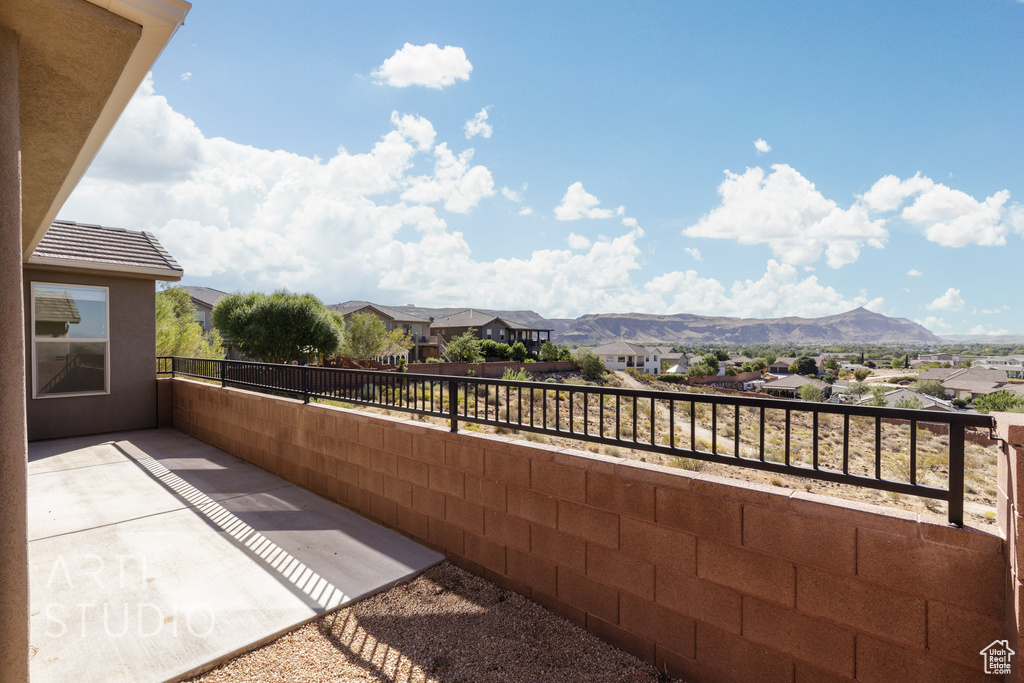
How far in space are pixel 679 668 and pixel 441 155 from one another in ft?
55.4

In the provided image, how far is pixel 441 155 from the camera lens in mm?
16625

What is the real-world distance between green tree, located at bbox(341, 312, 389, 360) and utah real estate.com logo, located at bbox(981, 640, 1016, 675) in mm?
24999

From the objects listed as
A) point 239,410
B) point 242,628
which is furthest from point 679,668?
point 239,410

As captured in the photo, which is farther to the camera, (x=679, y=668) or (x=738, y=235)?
(x=738, y=235)

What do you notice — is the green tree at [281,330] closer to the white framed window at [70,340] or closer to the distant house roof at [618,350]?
the white framed window at [70,340]

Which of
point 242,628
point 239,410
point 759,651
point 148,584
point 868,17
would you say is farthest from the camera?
point 868,17

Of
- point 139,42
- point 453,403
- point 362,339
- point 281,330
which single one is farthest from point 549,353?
point 139,42

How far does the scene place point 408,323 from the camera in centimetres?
3941

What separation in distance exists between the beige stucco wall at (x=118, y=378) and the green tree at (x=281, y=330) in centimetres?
1226

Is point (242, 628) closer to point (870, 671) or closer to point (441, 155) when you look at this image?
point (870, 671)

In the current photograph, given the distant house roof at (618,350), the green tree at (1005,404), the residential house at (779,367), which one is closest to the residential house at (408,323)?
the distant house roof at (618,350)

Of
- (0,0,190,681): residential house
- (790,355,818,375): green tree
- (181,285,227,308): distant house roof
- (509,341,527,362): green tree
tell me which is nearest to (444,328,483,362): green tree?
(509,341,527,362): green tree

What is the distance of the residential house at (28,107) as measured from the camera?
4.99 feet

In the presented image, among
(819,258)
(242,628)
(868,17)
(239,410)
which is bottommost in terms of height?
(242,628)
